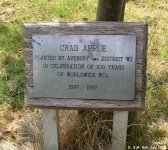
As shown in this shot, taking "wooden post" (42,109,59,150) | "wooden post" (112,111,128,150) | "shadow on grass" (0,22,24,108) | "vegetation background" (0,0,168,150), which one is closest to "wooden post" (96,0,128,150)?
"wooden post" (112,111,128,150)

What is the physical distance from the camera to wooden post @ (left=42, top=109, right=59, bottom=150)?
3254 millimetres

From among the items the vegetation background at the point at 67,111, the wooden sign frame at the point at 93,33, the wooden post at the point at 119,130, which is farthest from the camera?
the vegetation background at the point at 67,111

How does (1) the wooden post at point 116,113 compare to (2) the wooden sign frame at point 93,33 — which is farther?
(1) the wooden post at point 116,113

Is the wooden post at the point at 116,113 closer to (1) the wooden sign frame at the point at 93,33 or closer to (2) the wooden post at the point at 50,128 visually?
(1) the wooden sign frame at the point at 93,33

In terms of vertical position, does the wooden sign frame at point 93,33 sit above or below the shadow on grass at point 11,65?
above

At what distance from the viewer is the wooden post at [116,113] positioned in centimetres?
321

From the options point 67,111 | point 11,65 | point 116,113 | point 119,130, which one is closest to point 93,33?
point 116,113

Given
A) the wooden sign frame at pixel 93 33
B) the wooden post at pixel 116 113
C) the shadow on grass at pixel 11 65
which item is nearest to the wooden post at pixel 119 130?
the wooden post at pixel 116 113

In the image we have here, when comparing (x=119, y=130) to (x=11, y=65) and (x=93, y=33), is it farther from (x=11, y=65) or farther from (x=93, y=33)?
(x=11, y=65)

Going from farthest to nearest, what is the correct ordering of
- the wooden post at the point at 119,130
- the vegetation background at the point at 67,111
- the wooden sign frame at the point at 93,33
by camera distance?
the vegetation background at the point at 67,111 < the wooden post at the point at 119,130 < the wooden sign frame at the point at 93,33

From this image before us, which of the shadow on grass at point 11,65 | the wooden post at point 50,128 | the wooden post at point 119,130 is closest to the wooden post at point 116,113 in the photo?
the wooden post at point 119,130

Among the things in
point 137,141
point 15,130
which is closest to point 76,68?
point 137,141

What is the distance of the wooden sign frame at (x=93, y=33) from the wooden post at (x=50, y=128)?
133 mm

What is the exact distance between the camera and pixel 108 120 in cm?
342
